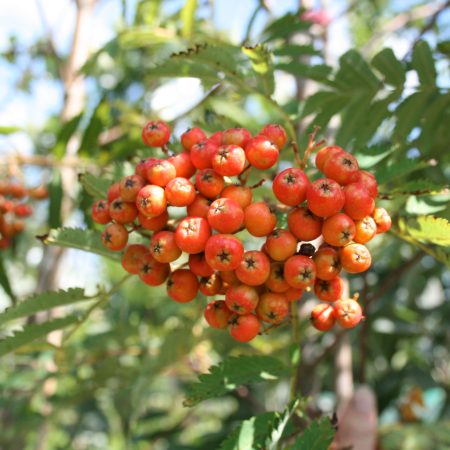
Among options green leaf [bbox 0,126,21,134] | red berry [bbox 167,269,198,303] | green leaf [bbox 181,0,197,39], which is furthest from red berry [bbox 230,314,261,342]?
green leaf [bbox 181,0,197,39]

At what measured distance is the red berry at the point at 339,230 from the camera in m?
1.07

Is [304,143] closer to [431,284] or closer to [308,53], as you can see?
[308,53]

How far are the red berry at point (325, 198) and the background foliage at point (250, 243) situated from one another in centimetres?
25

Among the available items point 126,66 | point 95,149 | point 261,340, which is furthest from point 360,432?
point 126,66

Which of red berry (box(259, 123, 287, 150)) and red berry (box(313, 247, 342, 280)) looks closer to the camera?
red berry (box(313, 247, 342, 280))

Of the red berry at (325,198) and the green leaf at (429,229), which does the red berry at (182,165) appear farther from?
the green leaf at (429,229)

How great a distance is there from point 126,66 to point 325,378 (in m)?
2.72

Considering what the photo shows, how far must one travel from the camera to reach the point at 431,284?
10.3ft

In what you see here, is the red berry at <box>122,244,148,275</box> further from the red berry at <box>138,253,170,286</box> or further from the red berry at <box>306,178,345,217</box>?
the red berry at <box>306,178,345,217</box>

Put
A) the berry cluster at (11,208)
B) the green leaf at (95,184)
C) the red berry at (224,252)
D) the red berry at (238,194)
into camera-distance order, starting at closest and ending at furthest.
Result: the red berry at (224,252)
the red berry at (238,194)
the green leaf at (95,184)
the berry cluster at (11,208)

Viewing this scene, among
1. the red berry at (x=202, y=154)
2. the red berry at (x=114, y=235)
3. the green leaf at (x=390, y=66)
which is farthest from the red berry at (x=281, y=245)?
the green leaf at (x=390, y=66)

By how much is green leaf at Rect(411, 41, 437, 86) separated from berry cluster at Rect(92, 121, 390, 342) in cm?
56

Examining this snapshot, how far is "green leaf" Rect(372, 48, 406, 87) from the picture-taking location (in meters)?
1.52

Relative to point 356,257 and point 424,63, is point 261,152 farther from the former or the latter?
point 424,63
